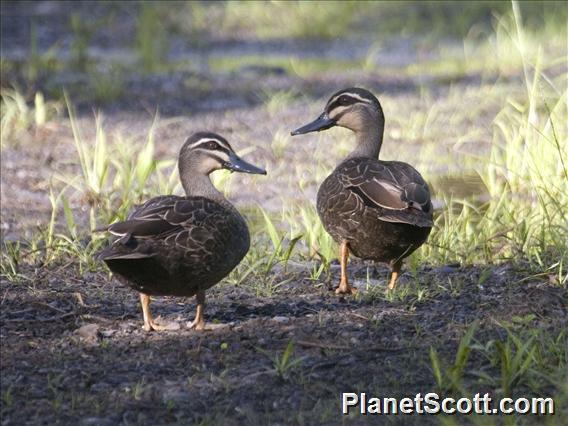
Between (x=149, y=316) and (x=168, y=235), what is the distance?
464 mm

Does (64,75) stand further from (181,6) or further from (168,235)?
(168,235)

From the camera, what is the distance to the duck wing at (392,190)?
6.46 metres

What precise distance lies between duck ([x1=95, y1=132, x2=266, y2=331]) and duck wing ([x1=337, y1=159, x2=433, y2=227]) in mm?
779

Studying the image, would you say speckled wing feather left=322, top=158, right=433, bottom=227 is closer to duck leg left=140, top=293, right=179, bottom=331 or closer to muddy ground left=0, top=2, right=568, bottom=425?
muddy ground left=0, top=2, right=568, bottom=425

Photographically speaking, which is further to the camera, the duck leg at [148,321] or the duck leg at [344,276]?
the duck leg at [344,276]

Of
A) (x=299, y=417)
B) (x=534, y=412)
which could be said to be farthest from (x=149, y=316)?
(x=534, y=412)

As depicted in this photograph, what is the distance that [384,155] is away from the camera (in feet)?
34.6

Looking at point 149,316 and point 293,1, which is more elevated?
point 293,1

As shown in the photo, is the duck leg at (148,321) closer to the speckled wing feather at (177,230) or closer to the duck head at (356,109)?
the speckled wing feather at (177,230)

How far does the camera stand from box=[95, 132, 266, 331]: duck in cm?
571

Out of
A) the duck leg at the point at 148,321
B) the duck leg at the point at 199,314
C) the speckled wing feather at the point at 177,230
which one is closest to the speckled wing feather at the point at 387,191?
the speckled wing feather at the point at 177,230

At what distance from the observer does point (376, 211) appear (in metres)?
6.63

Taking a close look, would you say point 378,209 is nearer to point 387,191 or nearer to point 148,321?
point 387,191

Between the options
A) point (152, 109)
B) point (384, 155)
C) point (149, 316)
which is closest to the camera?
point (149, 316)
